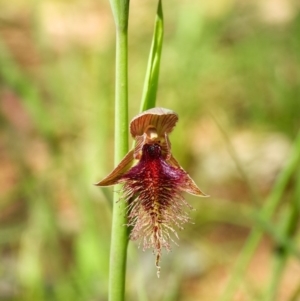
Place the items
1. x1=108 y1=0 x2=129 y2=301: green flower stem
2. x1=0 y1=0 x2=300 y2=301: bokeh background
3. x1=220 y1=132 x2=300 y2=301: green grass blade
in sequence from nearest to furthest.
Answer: x1=108 y1=0 x2=129 y2=301: green flower stem → x1=220 y1=132 x2=300 y2=301: green grass blade → x1=0 y1=0 x2=300 y2=301: bokeh background

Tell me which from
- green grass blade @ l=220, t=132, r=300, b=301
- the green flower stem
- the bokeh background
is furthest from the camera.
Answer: the bokeh background

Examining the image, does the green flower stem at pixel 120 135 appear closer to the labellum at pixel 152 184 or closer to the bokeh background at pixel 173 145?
the labellum at pixel 152 184

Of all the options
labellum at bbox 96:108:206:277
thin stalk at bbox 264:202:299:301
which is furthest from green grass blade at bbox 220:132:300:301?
labellum at bbox 96:108:206:277

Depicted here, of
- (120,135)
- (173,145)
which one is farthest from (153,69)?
(173,145)

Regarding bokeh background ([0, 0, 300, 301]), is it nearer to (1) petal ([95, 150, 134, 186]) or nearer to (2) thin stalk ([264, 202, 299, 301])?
(2) thin stalk ([264, 202, 299, 301])

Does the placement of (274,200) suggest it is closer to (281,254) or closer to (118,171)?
(281,254)

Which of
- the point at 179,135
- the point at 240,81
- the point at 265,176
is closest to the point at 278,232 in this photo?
the point at 179,135

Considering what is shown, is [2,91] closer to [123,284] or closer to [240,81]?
[240,81]
